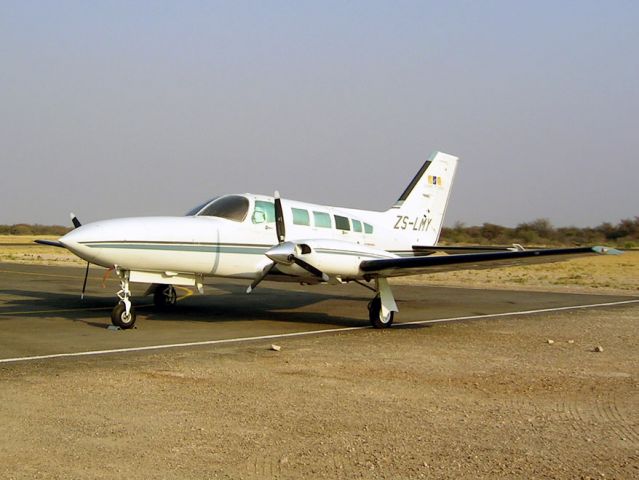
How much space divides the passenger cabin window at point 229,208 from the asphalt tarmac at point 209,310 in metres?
2.27

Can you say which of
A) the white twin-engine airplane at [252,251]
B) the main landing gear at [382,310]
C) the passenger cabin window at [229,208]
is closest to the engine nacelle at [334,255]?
the white twin-engine airplane at [252,251]

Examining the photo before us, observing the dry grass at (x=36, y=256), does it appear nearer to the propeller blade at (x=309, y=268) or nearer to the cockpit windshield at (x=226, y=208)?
the cockpit windshield at (x=226, y=208)

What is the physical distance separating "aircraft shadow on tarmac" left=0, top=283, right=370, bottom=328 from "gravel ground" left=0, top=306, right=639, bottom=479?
478cm

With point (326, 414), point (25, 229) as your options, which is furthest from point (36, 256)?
point (25, 229)

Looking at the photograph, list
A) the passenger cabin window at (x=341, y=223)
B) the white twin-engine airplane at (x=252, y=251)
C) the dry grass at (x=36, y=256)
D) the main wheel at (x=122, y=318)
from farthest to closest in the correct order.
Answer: the dry grass at (x=36, y=256)
the passenger cabin window at (x=341, y=223)
the main wheel at (x=122, y=318)
the white twin-engine airplane at (x=252, y=251)

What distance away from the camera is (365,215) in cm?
1852

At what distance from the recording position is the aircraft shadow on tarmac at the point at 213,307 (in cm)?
1631

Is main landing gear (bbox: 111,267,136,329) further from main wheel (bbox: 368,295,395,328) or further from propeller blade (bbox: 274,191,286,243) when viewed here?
main wheel (bbox: 368,295,395,328)

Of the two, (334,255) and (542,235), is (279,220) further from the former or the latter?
(542,235)

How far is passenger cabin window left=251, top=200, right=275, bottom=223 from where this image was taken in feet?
50.9

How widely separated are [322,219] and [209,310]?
3.95 metres

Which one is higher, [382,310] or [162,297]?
[382,310]

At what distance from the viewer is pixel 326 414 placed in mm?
7266

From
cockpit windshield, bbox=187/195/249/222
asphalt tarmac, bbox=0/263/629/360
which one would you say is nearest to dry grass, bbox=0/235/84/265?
asphalt tarmac, bbox=0/263/629/360
